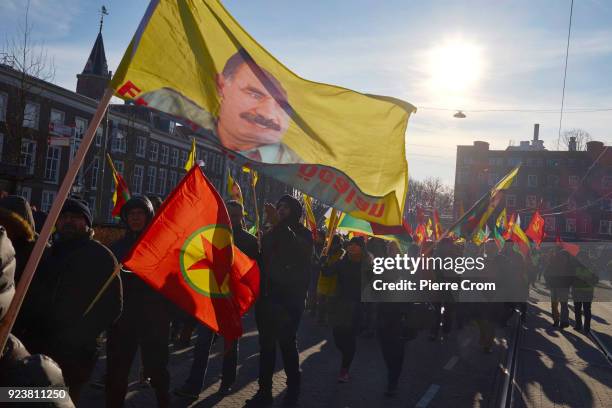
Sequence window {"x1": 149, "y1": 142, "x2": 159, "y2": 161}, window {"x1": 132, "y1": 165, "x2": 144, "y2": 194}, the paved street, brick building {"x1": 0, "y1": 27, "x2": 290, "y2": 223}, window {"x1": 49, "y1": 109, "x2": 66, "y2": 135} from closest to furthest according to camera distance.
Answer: the paved street < brick building {"x1": 0, "y1": 27, "x2": 290, "y2": 223} < window {"x1": 49, "y1": 109, "x2": 66, "y2": 135} < window {"x1": 132, "y1": 165, "x2": 144, "y2": 194} < window {"x1": 149, "y1": 142, "x2": 159, "y2": 161}

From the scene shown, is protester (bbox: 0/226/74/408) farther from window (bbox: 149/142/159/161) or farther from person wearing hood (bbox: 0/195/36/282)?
window (bbox: 149/142/159/161)

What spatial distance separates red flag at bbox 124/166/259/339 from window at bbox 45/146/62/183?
3918 cm

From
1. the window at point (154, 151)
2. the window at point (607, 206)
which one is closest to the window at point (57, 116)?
the window at point (154, 151)

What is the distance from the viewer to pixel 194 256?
431 cm

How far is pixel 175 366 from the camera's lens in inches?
295

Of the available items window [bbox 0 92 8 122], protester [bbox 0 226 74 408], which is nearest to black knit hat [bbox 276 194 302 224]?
protester [bbox 0 226 74 408]

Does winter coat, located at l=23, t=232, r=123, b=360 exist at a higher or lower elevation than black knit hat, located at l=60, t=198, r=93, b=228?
lower

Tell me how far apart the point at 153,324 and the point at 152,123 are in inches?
2134

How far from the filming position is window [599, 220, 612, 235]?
72.0m

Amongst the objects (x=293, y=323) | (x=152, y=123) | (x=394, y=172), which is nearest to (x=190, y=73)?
(x=394, y=172)

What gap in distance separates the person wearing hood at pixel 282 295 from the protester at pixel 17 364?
12.9 ft

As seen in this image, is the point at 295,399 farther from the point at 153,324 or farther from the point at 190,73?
the point at 190,73

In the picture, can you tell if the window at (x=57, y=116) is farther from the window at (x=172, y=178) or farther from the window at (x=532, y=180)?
the window at (x=532, y=180)

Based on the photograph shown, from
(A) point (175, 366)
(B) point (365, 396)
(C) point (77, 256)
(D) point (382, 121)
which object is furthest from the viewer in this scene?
(A) point (175, 366)
